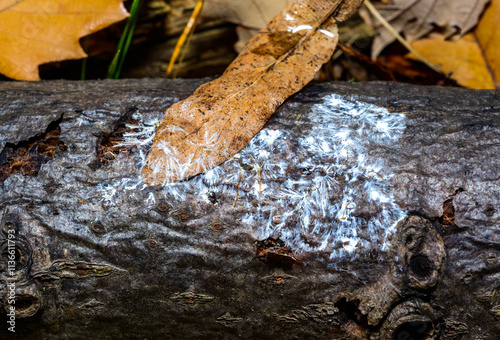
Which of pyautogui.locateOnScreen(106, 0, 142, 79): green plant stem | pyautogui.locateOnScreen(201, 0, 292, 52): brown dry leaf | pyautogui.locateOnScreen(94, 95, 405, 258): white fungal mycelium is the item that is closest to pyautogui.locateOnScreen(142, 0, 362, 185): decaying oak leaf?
pyautogui.locateOnScreen(94, 95, 405, 258): white fungal mycelium

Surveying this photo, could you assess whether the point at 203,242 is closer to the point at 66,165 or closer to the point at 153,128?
the point at 153,128

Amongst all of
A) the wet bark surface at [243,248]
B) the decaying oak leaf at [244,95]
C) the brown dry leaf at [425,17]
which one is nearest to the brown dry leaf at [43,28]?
the wet bark surface at [243,248]

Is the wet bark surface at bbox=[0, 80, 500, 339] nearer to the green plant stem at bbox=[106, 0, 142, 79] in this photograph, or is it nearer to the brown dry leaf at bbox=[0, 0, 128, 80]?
the brown dry leaf at bbox=[0, 0, 128, 80]

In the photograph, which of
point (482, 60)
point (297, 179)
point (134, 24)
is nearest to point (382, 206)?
point (297, 179)

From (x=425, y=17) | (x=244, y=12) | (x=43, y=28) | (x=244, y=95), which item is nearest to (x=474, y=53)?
(x=425, y=17)

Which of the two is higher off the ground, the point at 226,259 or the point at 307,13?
the point at 307,13

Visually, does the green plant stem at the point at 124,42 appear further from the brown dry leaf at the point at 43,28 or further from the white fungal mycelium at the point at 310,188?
the white fungal mycelium at the point at 310,188
